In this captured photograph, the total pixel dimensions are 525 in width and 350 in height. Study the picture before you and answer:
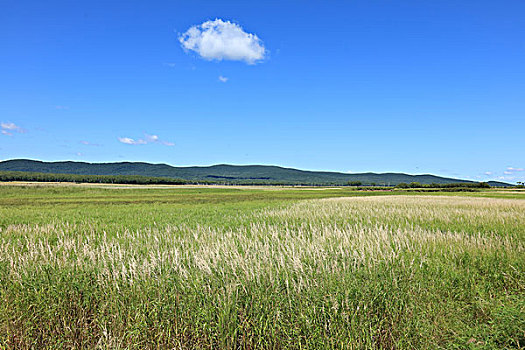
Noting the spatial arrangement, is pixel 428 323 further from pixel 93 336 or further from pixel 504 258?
pixel 93 336

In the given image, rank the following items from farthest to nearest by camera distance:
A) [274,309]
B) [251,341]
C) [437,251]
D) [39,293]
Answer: [437,251] < [39,293] < [274,309] < [251,341]

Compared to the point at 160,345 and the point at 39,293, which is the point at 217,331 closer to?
the point at 160,345

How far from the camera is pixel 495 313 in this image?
4977 mm

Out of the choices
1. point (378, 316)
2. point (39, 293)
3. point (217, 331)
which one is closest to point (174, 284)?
point (217, 331)

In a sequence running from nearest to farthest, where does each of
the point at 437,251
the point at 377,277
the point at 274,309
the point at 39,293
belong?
the point at 274,309, the point at 39,293, the point at 377,277, the point at 437,251

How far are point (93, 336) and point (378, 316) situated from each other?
482 centimetres

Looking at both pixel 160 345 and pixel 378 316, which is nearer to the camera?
pixel 160 345

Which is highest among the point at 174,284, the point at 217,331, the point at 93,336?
the point at 174,284

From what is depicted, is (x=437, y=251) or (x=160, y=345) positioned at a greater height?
(x=437, y=251)

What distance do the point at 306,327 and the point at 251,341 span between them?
89cm

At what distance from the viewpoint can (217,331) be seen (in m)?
4.50

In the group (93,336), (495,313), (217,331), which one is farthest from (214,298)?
(495,313)

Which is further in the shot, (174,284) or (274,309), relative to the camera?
(174,284)

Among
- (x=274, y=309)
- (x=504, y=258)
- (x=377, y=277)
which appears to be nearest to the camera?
(x=274, y=309)
